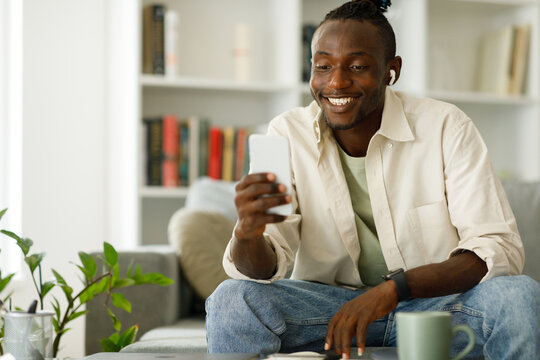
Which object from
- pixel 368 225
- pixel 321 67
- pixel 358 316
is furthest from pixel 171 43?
pixel 358 316

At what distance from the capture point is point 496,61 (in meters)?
3.24

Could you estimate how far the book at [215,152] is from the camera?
2.89 m

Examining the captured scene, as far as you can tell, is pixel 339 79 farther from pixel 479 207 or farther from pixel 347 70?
pixel 479 207

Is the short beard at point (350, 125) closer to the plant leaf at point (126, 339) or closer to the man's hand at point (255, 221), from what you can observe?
the man's hand at point (255, 221)

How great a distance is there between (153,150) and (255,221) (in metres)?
1.66

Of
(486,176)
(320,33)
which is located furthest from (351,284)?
(320,33)

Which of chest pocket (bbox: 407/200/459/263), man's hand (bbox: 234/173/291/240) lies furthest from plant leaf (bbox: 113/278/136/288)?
chest pocket (bbox: 407/200/459/263)

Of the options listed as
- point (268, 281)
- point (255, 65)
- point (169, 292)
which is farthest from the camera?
point (255, 65)

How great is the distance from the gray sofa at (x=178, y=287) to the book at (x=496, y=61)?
1.16 m

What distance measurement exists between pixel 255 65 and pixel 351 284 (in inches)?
67.3

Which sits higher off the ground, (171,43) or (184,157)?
(171,43)

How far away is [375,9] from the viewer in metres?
1.63

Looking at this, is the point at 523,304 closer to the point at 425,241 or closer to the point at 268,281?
the point at 425,241

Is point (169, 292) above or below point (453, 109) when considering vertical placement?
below
